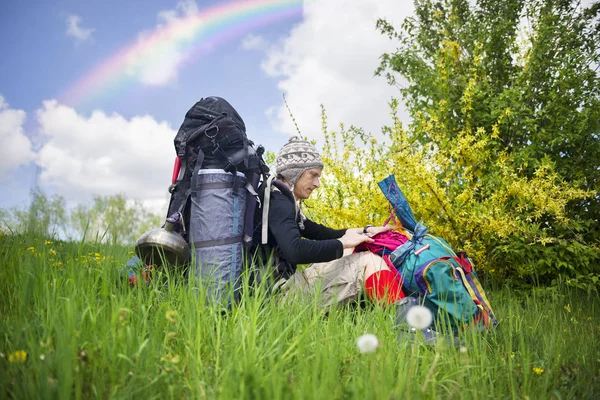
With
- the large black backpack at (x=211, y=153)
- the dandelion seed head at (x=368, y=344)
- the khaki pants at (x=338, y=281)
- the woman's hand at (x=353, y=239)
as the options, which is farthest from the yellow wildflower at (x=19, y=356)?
the woman's hand at (x=353, y=239)

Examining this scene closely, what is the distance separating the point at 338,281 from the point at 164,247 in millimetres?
1076

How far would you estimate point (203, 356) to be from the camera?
5.46 feet

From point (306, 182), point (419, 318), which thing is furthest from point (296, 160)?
point (419, 318)

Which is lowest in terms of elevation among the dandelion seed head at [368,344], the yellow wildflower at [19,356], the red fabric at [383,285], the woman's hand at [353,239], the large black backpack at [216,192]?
the red fabric at [383,285]

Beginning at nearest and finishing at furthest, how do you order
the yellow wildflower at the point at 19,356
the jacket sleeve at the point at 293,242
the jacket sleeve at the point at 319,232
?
the yellow wildflower at the point at 19,356 → the jacket sleeve at the point at 293,242 → the jacket sleeve at the point at 319,232

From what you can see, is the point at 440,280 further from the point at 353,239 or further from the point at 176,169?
the point at 176,169

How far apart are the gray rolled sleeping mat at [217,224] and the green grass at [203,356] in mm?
300

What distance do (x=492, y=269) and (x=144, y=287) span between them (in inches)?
135

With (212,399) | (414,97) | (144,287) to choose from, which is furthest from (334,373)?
(414,97)

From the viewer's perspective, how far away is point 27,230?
3.07m

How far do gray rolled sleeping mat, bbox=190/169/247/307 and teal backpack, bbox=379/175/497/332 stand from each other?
1.01m

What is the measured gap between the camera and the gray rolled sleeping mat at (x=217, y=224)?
8.30 feet

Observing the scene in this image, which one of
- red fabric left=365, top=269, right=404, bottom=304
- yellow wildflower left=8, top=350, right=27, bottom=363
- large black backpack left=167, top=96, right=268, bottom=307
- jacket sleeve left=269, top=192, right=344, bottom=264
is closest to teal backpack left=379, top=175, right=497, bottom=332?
red fabric left=365, top=269, right=404, bottom=304

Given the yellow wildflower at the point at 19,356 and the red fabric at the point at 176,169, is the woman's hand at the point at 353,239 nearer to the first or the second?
the red fabric at the point at 176,169
